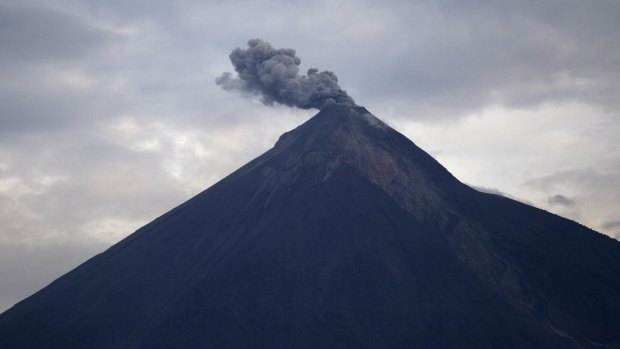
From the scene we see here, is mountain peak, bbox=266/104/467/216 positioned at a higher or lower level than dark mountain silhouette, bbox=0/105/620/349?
higher

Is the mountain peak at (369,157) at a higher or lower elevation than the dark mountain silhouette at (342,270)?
higher

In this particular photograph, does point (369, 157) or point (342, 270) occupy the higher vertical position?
point (369, 157)

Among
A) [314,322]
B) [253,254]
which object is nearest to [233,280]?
[253,254]

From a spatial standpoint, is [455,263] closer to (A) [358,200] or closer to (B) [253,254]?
(A) [358,200]

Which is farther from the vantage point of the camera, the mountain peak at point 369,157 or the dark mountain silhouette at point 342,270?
the mountain peak at point 369,157

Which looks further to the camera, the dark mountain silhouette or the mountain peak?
the mountain peak

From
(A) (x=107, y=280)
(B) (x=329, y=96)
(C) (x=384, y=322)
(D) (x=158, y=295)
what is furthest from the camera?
(B) (x=329, y=96)

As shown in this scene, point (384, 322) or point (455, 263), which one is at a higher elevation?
point (455, 263)

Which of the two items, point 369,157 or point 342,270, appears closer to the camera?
point 342,270
